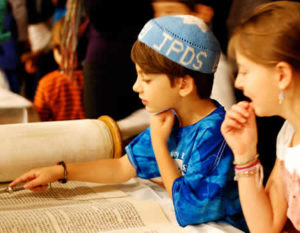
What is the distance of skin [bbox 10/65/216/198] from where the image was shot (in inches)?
44.9

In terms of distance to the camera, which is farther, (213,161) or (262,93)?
(213,161)

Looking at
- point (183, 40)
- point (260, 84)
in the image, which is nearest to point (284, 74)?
point (260, 84)

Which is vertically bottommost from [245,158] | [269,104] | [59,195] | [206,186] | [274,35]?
[59,195]

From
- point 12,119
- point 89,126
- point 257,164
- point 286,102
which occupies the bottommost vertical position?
point 12,119

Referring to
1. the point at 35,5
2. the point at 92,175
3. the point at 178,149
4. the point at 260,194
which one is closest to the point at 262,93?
the point at 260,194

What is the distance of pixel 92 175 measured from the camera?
130cm

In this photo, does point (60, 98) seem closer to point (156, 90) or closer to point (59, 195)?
point (59, 195)

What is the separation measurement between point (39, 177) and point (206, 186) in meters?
0.47

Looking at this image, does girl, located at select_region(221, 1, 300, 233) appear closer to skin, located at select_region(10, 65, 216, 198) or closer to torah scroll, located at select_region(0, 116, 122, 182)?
skin, located at select_region(10, 65, 216, 198)

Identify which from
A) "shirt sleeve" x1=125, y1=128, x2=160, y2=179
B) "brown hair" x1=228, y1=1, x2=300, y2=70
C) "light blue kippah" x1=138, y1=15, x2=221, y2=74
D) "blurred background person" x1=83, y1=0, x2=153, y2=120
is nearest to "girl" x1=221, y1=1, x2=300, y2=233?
"brown hair" x1=228, y1=1, x2=300, y2=70

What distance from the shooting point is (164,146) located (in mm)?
1154

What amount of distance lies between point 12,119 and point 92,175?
681 millimetres

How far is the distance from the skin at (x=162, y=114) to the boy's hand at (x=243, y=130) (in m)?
0.22

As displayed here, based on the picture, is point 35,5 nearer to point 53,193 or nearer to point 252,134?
point 53,193
